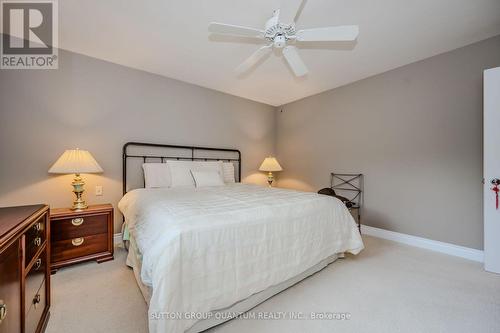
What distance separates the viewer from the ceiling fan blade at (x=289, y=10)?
150 cm

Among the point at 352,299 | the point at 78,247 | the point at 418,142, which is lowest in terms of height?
the point at 352,299

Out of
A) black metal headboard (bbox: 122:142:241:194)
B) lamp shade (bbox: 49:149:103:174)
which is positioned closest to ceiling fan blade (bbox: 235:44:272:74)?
black metal headboard (bbox: 122:142:241:194)

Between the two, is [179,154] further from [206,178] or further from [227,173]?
[227,173]

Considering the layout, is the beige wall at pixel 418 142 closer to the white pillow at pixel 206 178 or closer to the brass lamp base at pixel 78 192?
the white pillow at pixel 206 178

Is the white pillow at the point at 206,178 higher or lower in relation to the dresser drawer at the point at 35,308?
higher

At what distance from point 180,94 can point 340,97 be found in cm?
282

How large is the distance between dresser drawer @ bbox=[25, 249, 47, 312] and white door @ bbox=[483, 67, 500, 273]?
3819 millimetres

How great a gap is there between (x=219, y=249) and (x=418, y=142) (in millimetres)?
3094

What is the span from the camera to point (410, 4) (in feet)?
6.16

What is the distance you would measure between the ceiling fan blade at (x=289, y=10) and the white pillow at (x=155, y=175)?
2352 mm

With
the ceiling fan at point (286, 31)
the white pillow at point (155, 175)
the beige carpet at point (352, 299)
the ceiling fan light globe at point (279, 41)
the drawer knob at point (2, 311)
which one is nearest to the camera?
the drawer knob at point (2, 311)

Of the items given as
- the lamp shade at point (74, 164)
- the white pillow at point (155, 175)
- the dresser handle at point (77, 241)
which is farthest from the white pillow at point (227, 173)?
the dresser handle at point (77, 241)

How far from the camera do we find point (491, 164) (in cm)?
219

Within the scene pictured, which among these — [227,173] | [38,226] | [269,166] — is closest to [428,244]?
[269,166]
